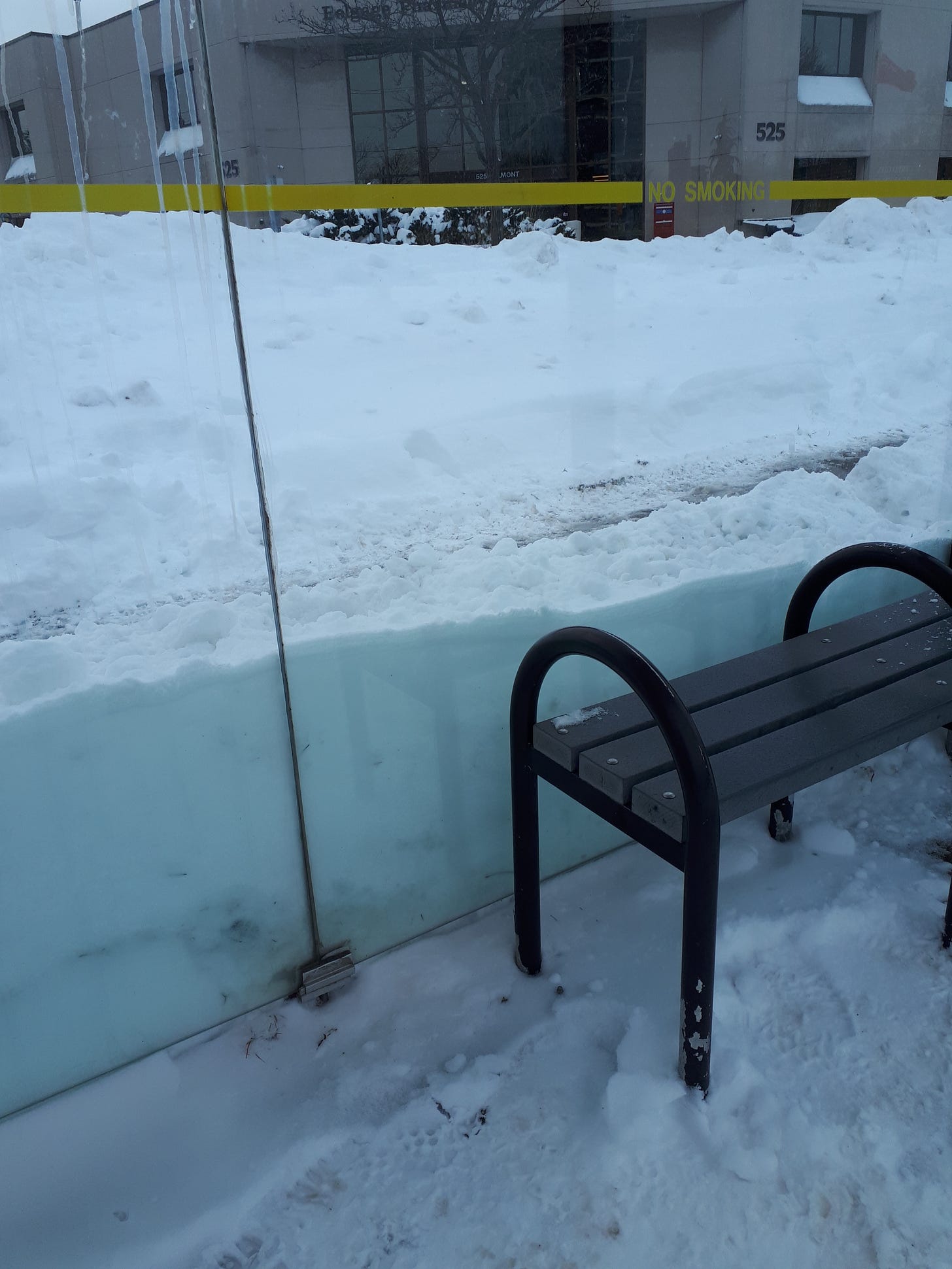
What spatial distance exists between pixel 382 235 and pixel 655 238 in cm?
73

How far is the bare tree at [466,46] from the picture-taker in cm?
187

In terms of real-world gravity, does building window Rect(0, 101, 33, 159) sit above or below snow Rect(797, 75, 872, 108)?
below

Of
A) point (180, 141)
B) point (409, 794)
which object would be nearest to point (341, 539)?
point (409, 794)

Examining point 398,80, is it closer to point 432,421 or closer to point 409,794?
point 432,421

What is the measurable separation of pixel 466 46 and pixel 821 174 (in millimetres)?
1143

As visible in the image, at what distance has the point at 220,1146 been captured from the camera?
1892 mm

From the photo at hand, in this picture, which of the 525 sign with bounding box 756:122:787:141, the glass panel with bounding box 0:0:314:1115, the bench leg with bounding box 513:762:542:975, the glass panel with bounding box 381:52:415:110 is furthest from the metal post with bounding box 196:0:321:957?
the 525 sign with bounding box 756:122:787:141

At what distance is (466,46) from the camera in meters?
1.99

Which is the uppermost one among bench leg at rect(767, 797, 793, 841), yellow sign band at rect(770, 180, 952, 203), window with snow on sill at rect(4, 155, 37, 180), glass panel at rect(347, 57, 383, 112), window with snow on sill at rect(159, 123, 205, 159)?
glass panel at rect(347, 57, 383, 112)

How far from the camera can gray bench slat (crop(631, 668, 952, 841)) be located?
1792 millimetres

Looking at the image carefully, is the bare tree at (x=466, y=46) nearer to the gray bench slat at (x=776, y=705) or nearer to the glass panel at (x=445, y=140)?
the glass panel at (x=445, y=140)

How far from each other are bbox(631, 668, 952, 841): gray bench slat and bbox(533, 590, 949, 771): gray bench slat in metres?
0.18

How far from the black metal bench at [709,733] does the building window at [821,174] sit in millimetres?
940

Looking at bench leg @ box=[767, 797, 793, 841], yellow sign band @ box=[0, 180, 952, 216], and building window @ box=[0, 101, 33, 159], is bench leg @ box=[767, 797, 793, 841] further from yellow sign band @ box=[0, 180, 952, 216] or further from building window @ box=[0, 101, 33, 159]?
building window @ box=[0, 101, 33, 159]
